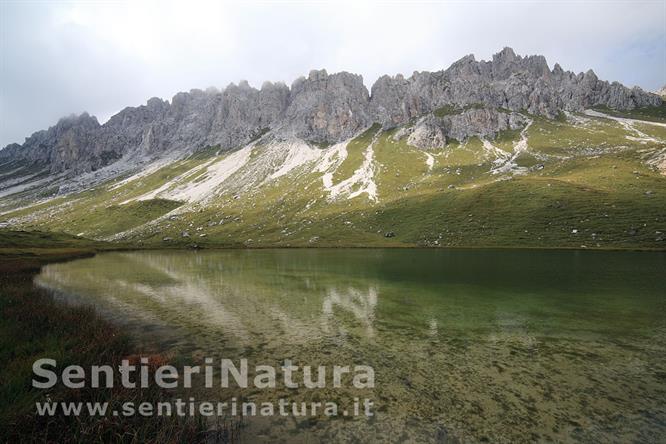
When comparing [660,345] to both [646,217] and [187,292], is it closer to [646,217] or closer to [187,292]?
[187,292]

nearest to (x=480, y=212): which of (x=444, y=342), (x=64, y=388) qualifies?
(x=444, y=342)

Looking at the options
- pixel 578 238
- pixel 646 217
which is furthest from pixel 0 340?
pixel 646 217

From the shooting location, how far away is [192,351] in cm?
1942

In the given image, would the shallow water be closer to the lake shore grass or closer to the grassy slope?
the lake shore grass

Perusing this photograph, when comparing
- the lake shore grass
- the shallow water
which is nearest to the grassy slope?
the shallow water

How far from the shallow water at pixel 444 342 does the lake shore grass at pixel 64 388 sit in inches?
101

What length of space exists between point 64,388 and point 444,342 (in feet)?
60.1

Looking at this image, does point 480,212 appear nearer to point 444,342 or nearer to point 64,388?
point 444,342

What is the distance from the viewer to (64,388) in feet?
38.9

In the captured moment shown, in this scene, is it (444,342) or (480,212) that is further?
(480,212)

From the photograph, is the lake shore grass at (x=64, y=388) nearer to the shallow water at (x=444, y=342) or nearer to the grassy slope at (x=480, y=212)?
the shallow water at (x=444, y=342)

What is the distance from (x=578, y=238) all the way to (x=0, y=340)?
11526 cm

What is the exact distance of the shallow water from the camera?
39.9 ft

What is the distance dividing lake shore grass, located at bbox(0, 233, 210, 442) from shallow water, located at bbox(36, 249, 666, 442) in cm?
255
